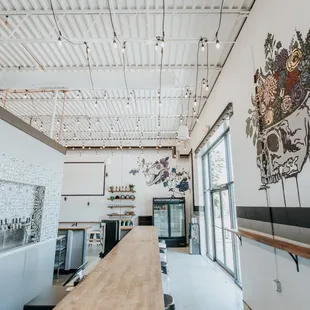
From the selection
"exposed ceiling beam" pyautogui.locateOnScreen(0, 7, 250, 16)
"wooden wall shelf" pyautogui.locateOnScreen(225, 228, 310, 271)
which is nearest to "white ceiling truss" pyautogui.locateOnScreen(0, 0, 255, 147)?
"exposed ceiling beam" pyautogui.locateOnScreen(0, 7, 250, 16)

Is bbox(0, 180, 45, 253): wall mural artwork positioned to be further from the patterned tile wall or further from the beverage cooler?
the beverage cooler

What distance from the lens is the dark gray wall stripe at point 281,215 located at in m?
2.11

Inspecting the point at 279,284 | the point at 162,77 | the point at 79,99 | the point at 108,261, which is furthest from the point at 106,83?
the point at 279,284

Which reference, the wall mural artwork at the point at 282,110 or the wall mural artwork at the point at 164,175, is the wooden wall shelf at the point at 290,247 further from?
the wall mural artwork at the point at 164,175

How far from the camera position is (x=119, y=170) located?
33.3 feet

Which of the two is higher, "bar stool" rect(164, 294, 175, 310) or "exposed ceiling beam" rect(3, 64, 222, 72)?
"exposed ceiling beam" rect(3, 64, 222, 72)

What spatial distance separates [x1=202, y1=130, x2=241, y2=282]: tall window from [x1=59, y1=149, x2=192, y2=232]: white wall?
224cm

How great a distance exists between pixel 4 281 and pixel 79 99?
4.62m

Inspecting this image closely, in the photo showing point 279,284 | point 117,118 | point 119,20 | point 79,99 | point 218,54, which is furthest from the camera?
point 117,118

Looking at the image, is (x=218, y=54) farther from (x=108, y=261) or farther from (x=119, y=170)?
(x=119, y=170)

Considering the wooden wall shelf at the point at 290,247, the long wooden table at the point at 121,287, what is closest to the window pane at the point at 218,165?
the wooden wall shelf at the point at 290,247

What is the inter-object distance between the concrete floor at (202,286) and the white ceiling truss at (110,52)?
4054 mm

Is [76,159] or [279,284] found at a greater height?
[76,159]

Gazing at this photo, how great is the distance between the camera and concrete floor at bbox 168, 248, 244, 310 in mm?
3722
